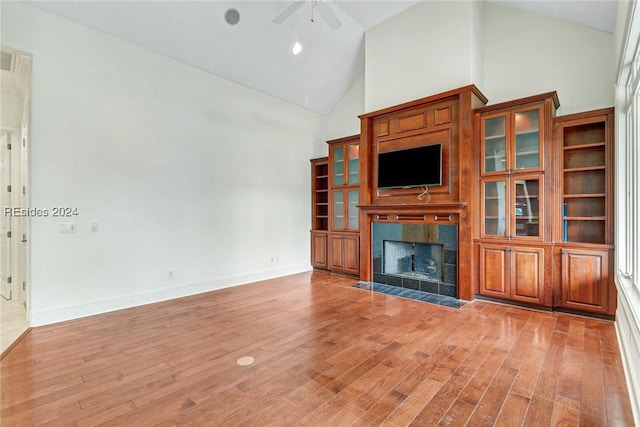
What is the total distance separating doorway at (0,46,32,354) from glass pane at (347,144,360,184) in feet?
15.3

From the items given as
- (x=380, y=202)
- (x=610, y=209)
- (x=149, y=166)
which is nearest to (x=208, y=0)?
(x=149, y=166)

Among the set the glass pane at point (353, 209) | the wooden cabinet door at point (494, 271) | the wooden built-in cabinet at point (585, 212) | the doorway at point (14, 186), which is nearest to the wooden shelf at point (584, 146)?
the wooden built-in cabinet at point (585, 212)

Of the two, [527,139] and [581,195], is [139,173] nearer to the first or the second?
[527,139]

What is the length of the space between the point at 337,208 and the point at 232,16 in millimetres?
3727

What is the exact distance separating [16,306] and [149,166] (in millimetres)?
2599

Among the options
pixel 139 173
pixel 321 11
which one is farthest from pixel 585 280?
pixel 139 173

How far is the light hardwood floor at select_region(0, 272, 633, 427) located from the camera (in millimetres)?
1970

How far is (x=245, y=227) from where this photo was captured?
18.5ft

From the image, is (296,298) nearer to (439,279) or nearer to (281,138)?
(439,279)

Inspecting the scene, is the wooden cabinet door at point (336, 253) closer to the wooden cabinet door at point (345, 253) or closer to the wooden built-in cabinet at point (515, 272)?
the wooden cabinet door at point (345, 253)

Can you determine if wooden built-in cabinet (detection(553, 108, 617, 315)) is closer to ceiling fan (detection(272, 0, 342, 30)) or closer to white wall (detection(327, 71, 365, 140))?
ceiling fan (detection(272, 0, 342, 30))

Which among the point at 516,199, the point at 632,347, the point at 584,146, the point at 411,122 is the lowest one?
the point at 632,347

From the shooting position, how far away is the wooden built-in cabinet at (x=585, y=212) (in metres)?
3.56

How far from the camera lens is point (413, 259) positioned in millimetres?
5176
